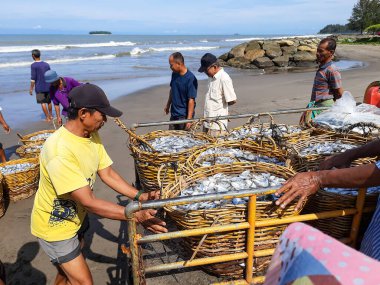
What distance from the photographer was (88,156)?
2318 mm

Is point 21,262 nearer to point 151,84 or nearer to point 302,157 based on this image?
point 302,157

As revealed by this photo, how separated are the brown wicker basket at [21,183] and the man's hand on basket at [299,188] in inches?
172

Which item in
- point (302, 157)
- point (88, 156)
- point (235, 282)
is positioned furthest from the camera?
point (302, 157)

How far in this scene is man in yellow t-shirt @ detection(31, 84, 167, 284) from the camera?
2.01 m

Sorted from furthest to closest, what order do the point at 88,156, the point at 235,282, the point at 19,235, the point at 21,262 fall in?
the point at 19,235, the point at 21,262, the point at 88,156, the point at 235,282

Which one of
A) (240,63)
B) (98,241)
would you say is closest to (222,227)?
(98,241)

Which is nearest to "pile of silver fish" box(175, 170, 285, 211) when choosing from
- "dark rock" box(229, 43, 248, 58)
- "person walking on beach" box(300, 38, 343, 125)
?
"person walking on beach" box(300, 38, 343, 125)

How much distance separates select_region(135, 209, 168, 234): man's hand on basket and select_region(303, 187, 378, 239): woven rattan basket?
1029mm

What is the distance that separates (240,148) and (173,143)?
71 cm

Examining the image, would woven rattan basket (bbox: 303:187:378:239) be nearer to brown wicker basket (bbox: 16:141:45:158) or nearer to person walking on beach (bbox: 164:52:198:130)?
person walking on beach (bbox: 164:52:198:130)

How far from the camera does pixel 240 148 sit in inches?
123

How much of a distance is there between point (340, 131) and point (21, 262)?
3.90 meters

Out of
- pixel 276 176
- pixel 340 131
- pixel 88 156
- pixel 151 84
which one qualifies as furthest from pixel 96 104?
pixel 151 84

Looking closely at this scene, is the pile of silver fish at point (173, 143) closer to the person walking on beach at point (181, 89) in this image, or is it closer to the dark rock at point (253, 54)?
the person walking on beach at point (181, 89)
